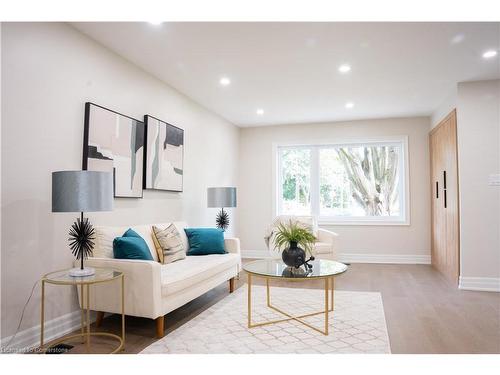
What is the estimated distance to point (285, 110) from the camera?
5.94 m

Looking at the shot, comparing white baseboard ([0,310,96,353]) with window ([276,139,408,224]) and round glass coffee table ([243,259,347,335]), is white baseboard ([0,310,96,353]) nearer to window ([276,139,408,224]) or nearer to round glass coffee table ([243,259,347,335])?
round glass coffee table ([243,259,347,335])

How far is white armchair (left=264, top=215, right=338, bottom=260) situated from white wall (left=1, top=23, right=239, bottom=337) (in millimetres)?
2295

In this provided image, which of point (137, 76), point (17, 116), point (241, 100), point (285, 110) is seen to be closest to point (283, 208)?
point (285, 110)

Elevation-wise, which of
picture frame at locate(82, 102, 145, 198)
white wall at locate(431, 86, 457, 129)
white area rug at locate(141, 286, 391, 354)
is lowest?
white area rug at locate(141, 286, 391, 354)

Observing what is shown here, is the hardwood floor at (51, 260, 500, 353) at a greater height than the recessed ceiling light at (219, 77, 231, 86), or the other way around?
the recessed ceiling light at (219, 77, 231, 86)

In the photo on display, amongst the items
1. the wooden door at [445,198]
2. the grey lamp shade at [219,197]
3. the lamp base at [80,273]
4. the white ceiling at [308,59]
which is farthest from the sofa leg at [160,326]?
the wooden door at [445,198]

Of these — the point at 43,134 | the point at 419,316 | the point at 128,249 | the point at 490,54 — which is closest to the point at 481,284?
the point at 419,316

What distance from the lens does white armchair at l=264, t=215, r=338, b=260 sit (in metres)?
5.20

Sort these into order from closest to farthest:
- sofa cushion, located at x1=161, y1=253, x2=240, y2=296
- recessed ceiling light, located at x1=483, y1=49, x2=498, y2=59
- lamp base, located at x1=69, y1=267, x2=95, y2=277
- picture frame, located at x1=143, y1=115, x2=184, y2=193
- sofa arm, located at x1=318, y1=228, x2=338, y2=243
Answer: lamp base, located at x1=69, y1=267, x2=95, y2=277, sofa cushion, located at x1=161, y1=253, x2=240, y2=296, recessed ceiling light, located at x1=483, y1=49, x2=498, y2=59, picture frame, located at x1=143, y1=115, x2=184, y2=193, sofa arm, located at x1=318, y1=228, x2=338, y2=243

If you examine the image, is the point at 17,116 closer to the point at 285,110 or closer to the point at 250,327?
the point at 250,327

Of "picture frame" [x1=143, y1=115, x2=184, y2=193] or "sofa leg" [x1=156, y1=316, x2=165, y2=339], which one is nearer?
"sofa leg" [x1=156, y1=316, x2=165, y2=339]

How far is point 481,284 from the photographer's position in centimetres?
445

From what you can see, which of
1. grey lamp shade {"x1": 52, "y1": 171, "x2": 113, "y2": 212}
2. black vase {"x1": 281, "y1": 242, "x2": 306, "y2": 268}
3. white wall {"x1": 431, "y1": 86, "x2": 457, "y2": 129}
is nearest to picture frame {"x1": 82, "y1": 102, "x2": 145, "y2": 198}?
grey lamp shade {"x1": 52, "y1": 171, "x2": 113, "y2": 212}

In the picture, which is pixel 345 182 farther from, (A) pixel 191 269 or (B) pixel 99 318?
(B) pixel 99 318
